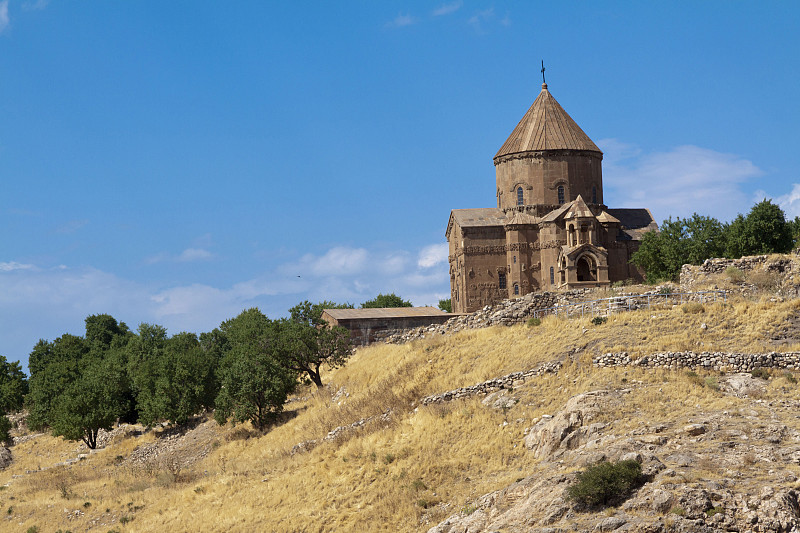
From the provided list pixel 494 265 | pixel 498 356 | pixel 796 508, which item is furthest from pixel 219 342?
pixel 796 508

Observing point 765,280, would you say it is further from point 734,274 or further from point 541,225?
point 541,225

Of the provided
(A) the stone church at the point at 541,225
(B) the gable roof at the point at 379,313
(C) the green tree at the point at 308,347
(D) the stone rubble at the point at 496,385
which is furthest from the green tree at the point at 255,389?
(A) the stone church at the point at 541,225

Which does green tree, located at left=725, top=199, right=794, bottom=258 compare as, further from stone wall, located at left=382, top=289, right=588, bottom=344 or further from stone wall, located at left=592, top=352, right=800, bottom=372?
stone wall, located at left=592, top=352, right=800, bottom=372

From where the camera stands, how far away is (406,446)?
95.0 feet

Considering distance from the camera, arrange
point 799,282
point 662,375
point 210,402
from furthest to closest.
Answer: point 210,402 < point 799,282 < point 662,375

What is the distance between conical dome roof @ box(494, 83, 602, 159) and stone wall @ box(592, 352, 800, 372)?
1304 inches

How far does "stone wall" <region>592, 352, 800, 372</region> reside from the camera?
28297 mm

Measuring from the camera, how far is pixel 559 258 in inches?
2291

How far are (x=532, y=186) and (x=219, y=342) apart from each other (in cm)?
3332

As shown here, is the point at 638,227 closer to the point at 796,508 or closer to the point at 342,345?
the point at 342,345

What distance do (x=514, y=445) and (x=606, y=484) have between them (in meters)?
6.65

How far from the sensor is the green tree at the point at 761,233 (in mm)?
51469

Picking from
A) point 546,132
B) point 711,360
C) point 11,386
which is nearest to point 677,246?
point 546,132

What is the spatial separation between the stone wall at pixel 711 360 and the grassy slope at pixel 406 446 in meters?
0.67
